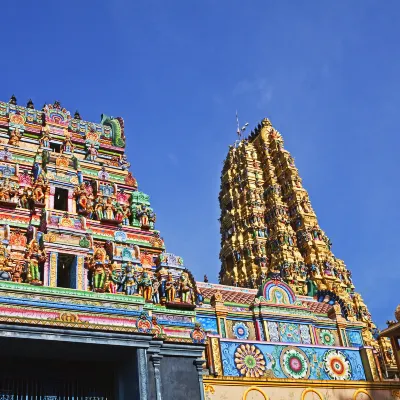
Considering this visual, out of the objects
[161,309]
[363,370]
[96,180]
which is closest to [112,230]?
[96,180]

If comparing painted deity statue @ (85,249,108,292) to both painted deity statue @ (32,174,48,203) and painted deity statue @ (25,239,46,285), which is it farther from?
painted deity statue @ (32,174,48,203)

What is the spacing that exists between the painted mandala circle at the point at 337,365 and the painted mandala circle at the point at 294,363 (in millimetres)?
1058

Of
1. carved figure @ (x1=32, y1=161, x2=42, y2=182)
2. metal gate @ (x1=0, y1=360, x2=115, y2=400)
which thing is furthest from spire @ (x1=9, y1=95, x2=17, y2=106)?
metal gate @ (x1=0, y1=360, x2=115, y2=400)

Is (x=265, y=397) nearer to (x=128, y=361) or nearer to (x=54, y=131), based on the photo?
(x=128, y=361)

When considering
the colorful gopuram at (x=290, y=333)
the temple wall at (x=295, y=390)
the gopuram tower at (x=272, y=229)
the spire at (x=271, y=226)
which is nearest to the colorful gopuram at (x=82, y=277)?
the temple wall at (x=295, y=390)

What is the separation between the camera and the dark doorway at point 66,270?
60.1 feet

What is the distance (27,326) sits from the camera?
14148 mm

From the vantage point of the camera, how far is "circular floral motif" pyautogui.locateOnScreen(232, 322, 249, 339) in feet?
79.8

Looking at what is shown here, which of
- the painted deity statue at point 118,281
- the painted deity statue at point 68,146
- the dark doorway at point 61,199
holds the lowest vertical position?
the painted deity statue at point 118,281

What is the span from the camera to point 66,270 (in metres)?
19.0

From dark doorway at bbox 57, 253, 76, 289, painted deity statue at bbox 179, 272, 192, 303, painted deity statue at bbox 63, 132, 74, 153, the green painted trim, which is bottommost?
the green painted trim

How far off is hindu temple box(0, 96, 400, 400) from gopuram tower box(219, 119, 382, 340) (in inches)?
466

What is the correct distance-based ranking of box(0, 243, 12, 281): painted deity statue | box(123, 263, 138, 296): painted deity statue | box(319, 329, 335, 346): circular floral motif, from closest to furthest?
1. box(0, 243, 12, 281): painted deity statue
2. box(123, 263, 138, 296): painted deity statue
3. box(319, 329, 335, 346): circular floral motif

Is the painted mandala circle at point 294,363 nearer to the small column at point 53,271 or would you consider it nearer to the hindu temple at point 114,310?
the hindu temple at point 114,310
